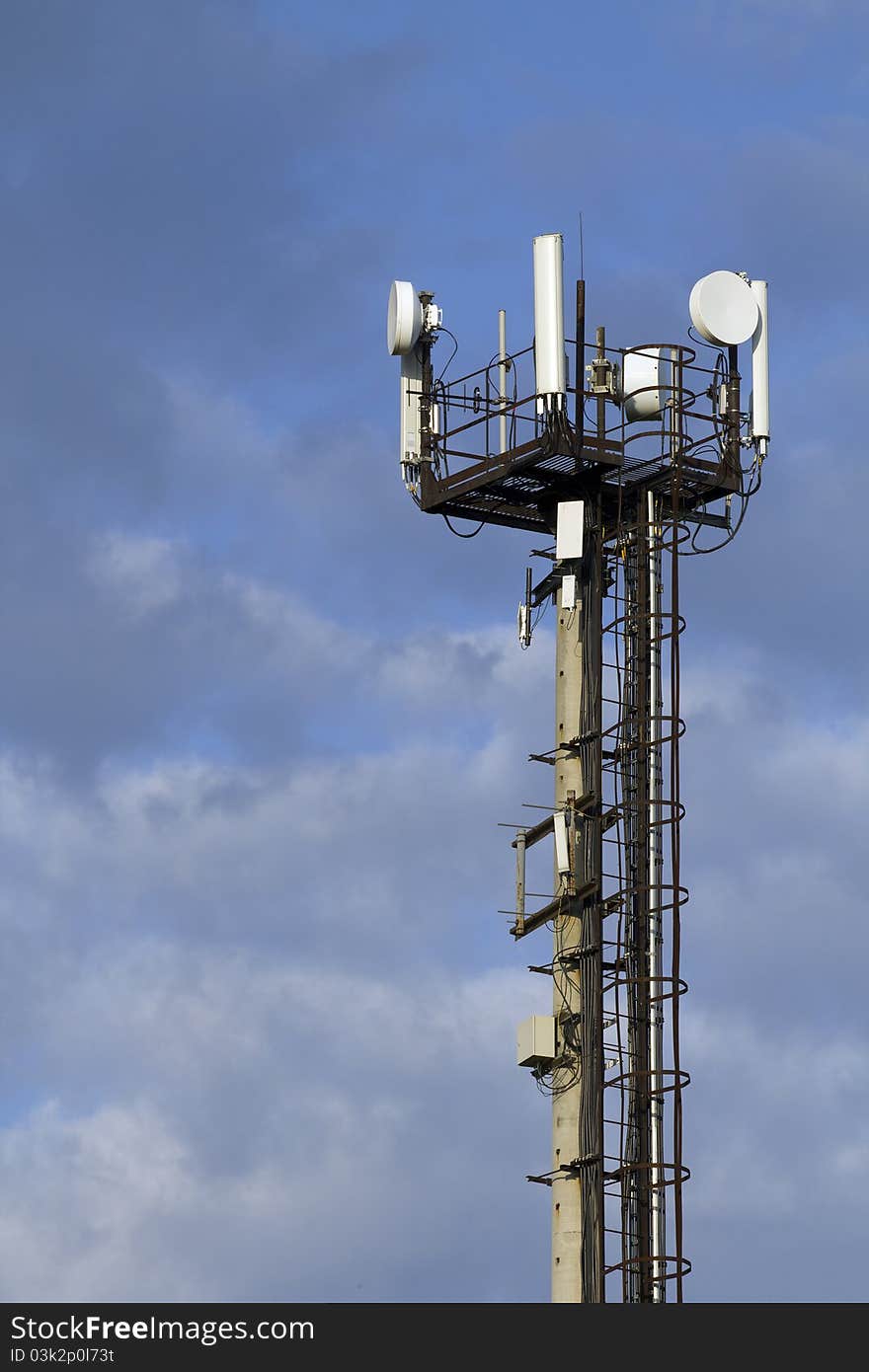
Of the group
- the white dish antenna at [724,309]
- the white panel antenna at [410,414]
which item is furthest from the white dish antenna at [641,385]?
the white panel antenna at [410,414]

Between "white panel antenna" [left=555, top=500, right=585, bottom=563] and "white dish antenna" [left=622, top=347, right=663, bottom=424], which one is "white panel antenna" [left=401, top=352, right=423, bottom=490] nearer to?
"white panel antenna" [left=555, top=500, right=585, bottom=563]

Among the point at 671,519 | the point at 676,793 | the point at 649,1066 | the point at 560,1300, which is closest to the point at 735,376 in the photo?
the point at 671,519

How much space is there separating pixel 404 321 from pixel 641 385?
5.60m

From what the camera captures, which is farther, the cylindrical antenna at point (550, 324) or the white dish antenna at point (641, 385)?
the white dish antenna at point (641, 385)

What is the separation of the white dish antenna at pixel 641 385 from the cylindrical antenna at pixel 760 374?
2.31 meters

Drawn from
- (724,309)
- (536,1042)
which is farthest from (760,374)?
(536,1042)

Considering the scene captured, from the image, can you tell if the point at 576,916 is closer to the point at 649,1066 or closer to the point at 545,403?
the point at 649,1066

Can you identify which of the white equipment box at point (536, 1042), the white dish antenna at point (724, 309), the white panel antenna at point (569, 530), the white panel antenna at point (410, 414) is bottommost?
the white equipment box at point (536, 1042)

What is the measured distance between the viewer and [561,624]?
84.2 meters

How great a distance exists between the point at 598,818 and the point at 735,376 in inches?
433

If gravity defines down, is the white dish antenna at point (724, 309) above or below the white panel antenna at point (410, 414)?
above

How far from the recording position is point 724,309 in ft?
281

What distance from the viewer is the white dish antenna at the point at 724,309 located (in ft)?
280

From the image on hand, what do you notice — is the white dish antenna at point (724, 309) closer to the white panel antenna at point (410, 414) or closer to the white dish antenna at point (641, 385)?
the white dish antenna at point (641, 385)
